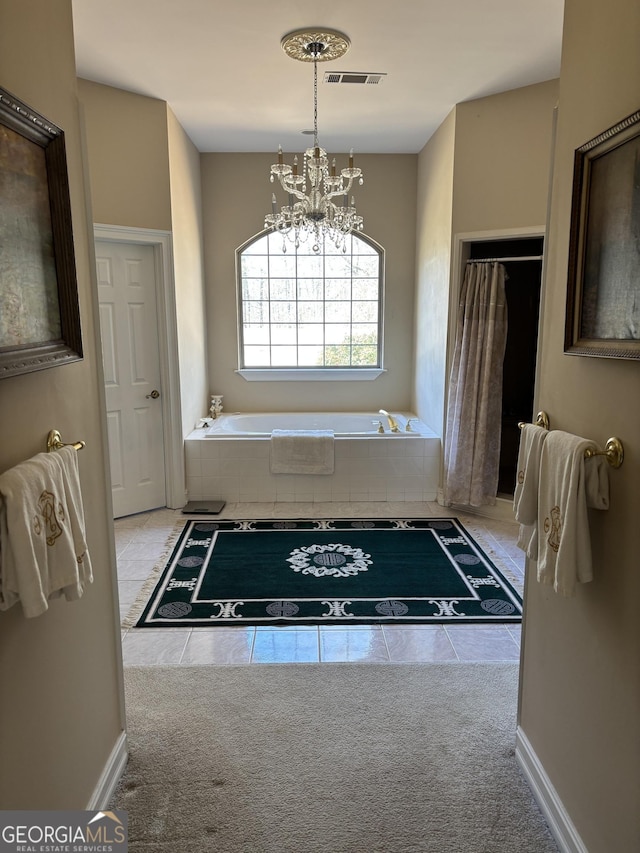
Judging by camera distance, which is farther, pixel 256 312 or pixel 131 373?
pixel 256 312

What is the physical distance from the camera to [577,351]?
151 cm

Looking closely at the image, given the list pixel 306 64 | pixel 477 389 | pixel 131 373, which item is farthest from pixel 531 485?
pixel 131 373

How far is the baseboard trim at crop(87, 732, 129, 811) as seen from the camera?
1.74 meters

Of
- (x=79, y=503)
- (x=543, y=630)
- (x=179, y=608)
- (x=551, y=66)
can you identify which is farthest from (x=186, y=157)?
(x=543, y=630)

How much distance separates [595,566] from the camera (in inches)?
58.9

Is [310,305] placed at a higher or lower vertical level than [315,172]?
lower

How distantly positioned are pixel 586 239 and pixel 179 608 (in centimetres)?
252

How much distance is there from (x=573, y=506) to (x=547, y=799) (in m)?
1.00

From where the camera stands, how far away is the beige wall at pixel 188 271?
14.2ft

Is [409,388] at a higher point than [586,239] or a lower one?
lower

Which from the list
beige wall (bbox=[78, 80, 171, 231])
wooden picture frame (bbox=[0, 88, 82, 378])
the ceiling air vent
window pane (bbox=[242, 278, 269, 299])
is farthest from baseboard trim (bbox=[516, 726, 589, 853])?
window pane (bbox=[242, 278, 269, 299])

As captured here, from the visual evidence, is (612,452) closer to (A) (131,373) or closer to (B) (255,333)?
(A) (131,373)

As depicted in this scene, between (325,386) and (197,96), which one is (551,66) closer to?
(197,96)

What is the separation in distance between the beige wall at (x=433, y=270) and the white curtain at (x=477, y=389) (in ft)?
0.68
